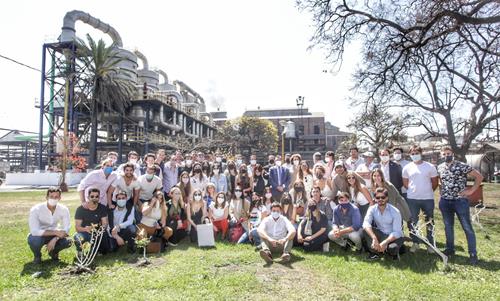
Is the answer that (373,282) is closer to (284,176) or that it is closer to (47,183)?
(284,176)

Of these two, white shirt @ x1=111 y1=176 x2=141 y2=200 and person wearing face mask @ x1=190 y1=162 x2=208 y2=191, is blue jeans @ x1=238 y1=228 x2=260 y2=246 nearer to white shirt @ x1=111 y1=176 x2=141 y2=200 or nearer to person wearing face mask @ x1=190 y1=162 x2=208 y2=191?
person wearing face mask @ x1=190 y1=162 x2=208 y2=191

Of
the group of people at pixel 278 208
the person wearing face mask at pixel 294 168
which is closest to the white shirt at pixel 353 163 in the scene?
the group of people at pixel 278 208

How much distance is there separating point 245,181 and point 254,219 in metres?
1.36

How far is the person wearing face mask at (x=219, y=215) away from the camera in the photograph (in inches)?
310

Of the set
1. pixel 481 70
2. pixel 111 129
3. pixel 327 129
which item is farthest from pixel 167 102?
pixel 327 129

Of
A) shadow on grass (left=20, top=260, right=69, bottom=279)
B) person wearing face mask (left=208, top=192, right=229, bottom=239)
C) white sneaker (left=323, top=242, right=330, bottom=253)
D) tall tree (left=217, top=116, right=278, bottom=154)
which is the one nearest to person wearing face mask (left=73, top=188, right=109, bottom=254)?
shadow on grass (left=20, top=260, right=69, bottom=279)

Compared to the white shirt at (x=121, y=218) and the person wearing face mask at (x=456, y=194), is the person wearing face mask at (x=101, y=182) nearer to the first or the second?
the white shirt at (x=121, y=218)

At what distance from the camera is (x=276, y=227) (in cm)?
662

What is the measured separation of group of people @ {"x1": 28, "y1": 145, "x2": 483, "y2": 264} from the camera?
588 centimetres

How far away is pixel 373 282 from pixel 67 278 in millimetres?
4581

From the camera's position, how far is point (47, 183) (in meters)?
28.9

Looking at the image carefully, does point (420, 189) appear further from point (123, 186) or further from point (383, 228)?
point (123, 186)

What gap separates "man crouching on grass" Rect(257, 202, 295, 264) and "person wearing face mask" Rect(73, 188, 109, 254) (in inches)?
118

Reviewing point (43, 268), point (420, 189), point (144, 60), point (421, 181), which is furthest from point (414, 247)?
point (144, 60)
